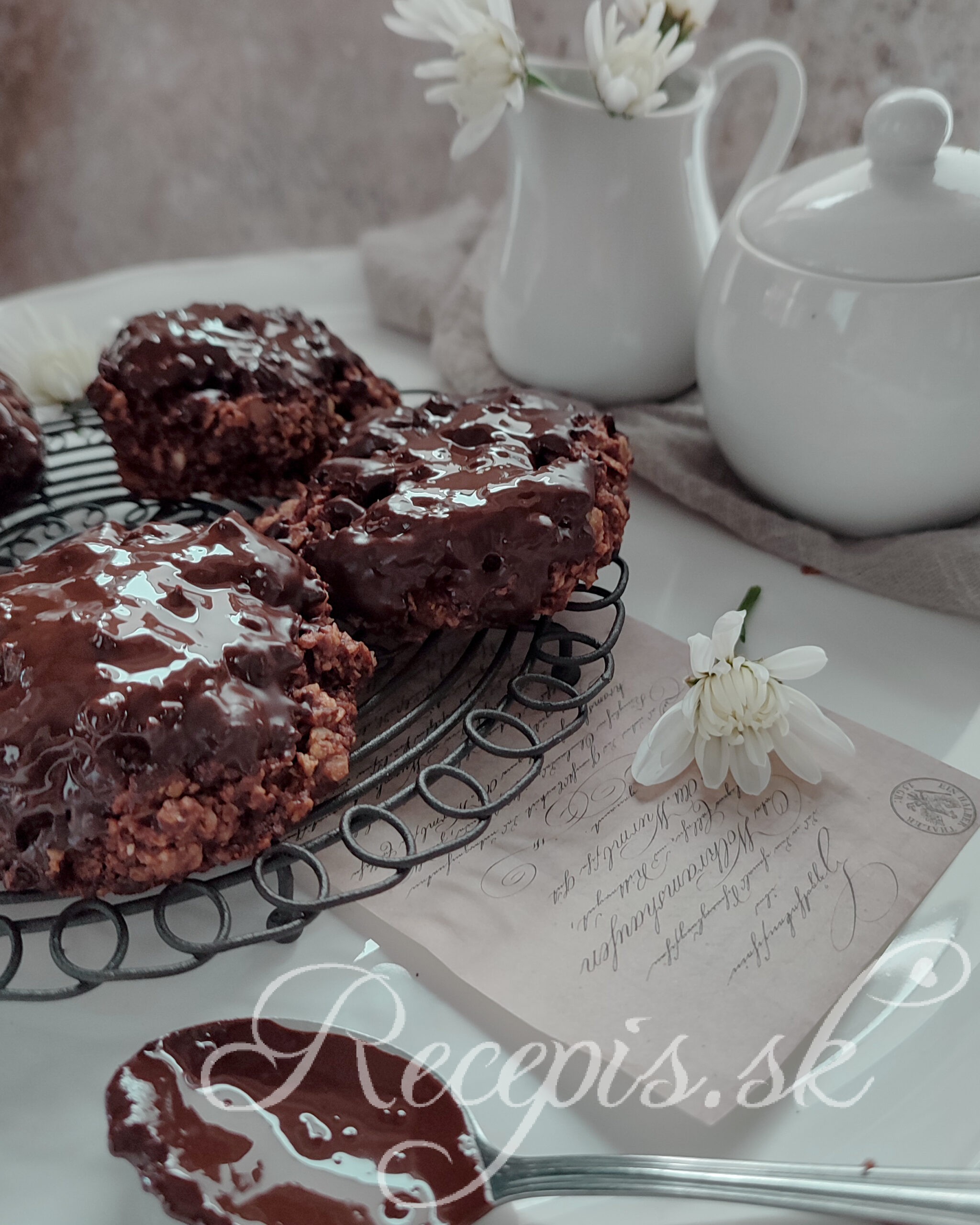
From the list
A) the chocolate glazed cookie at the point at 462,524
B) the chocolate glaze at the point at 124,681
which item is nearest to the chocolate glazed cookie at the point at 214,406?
the chocolate glazed cookie at the point at 462,524

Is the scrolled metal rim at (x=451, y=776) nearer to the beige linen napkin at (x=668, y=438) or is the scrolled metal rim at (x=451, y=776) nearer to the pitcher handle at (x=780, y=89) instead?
the beige linen napkin at (x=668, y=438)

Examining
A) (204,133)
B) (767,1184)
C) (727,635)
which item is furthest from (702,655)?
(204,133)

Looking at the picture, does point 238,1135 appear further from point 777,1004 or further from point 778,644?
point 778,644

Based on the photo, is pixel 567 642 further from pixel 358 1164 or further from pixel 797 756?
pixel 358 1164

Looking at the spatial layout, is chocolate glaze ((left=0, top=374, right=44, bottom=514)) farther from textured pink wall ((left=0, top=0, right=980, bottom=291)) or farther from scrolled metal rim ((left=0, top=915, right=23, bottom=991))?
textured pink wall ((left=0, top=0, right=980, bottom=291))

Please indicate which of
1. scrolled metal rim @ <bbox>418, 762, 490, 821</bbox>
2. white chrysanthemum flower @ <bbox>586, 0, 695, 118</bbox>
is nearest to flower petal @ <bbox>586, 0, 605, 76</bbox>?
white chrysanthemum flower @ <bbox>586, 0, 695, 118</bbox>

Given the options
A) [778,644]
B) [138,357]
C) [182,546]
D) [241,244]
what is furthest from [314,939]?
[241,244]
